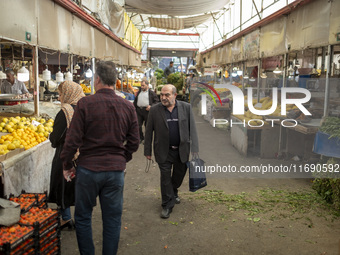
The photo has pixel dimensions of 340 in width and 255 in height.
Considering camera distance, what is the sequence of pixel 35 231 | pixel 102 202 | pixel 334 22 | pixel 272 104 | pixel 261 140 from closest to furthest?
pixel 35 231 < pixel 102 202 < pixel 334 22 < pixel 272 104 < pixel 261 140

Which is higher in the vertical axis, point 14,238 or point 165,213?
point 14,238

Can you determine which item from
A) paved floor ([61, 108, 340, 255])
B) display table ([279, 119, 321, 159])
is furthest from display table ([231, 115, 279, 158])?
paved floor ([61, 108, 340, 255])

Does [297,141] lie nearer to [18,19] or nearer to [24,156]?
[24,156]

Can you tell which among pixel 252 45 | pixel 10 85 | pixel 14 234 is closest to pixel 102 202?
pixel 14 234

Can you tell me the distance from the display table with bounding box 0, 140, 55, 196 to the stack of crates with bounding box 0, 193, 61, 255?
53 centimetres

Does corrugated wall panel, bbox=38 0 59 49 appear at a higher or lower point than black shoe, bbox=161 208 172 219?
higher

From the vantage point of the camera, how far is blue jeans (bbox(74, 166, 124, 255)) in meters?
3.24

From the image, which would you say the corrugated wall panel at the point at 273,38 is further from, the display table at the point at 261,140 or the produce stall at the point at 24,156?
the produce stall at the point at 24,156

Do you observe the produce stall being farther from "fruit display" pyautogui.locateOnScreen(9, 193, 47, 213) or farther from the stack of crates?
the stack of crates

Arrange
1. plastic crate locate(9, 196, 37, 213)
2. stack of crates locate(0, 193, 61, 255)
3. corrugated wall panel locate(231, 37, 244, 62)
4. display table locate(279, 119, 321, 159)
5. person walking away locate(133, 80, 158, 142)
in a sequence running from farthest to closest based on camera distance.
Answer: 1. corrugated wall panel locate(231, 37, 244, 62)
2. person walking away locate(133, 80, 158, 142)
3. display table locate(279, 119, 321, 159)
4. plastic crate locate(9, 196, 37, 213)
5. stack of crates locate(0, 193, 61, 255)

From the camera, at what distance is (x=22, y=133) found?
18.7 feet

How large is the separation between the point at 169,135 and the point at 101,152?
1.91 metres

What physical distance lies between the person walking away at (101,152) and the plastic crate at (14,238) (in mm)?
478

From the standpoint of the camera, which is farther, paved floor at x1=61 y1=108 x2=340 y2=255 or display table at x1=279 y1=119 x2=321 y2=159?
display table at x1=279 y1=119 x2=321 y2=159
